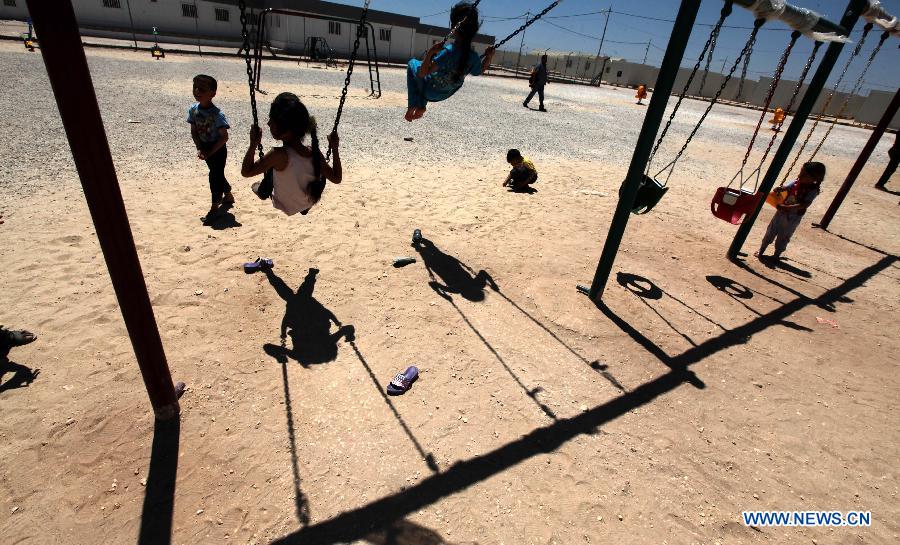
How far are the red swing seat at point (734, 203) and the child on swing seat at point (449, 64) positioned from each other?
2.95m

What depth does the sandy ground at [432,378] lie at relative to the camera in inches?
88.9

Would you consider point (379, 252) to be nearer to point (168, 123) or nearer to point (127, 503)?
point (127, 503)

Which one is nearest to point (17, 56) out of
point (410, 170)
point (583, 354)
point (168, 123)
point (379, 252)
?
point (168, 123)

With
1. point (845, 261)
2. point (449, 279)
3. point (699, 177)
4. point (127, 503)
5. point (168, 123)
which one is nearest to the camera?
point (127, 503)

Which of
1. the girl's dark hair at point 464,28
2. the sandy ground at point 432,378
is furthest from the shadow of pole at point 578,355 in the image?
the girl's dark hair at point 464,28

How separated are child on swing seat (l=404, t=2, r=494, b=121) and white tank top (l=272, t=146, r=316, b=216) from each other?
4.03ft

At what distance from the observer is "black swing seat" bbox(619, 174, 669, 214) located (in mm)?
3965

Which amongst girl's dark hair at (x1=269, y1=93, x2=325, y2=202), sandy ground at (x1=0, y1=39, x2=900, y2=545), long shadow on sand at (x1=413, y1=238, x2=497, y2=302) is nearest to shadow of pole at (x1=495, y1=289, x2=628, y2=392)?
sandy ground at (x1=0, y1=39, x2=900, y2=545)

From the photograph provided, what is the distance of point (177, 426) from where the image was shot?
102 inches

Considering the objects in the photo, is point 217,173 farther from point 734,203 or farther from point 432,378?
point 734,203

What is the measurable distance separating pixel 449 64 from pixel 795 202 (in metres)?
4.54

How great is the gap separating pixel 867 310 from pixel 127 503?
22.2 feet

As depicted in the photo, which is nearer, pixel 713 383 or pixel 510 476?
pixel 510 476

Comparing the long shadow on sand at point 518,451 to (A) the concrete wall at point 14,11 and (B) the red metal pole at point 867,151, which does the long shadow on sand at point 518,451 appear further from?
(A) the concrete wall at point 14,11
